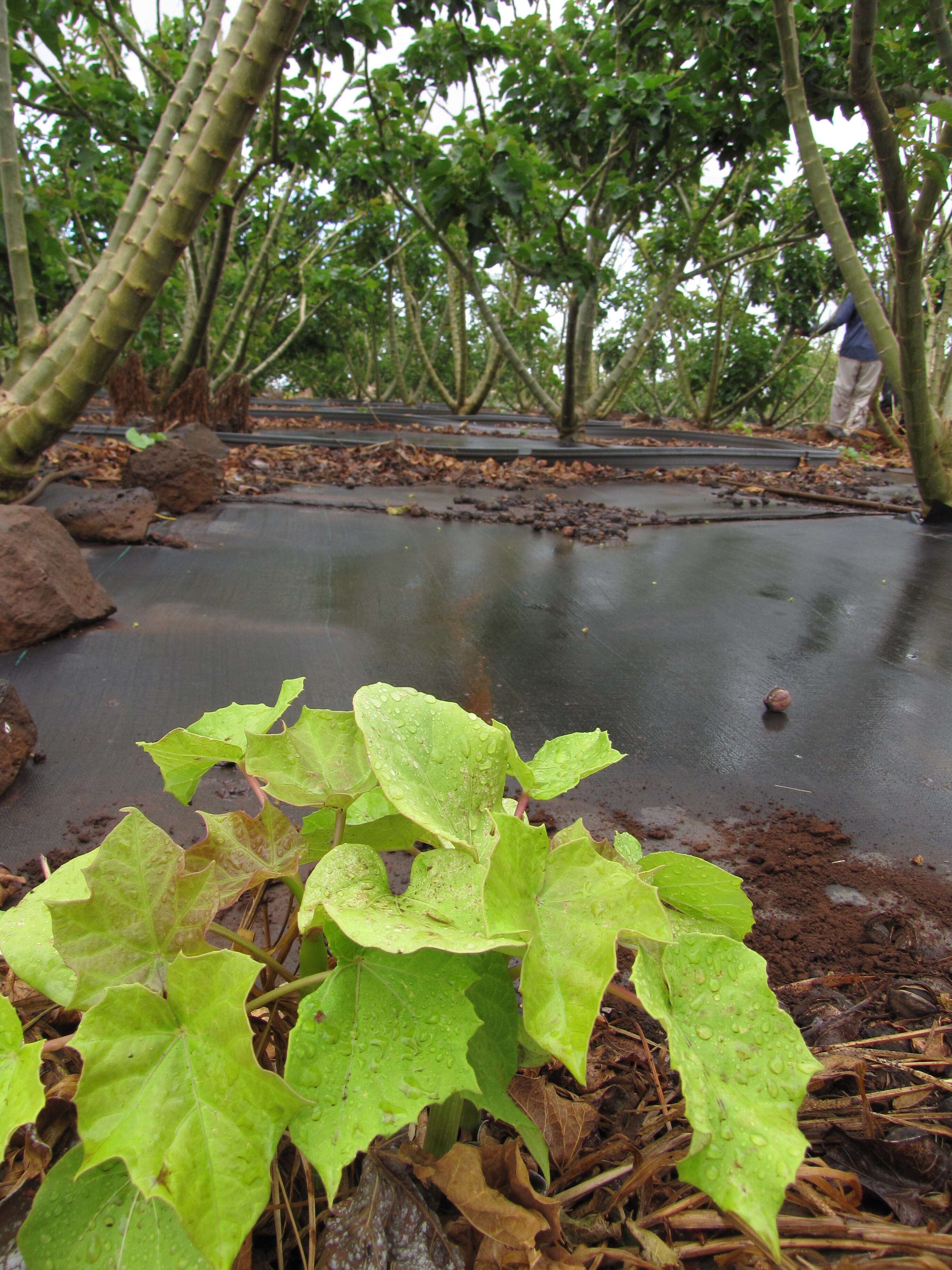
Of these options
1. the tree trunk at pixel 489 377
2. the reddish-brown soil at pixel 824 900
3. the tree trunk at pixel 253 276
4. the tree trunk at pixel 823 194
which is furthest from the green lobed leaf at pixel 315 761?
the tree trunk at pixel 489 377

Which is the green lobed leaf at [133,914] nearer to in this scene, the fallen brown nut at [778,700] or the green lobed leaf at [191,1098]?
the green lobed leaf at [191,1098]

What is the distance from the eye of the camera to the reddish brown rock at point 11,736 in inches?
48.8

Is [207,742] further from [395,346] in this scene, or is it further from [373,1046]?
[395,346]

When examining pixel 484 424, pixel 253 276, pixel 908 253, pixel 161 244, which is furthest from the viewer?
pixel 484 424

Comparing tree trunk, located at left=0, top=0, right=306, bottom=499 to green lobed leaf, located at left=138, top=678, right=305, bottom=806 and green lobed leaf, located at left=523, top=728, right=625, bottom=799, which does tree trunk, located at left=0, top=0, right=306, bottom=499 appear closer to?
green lobed leaf, located at left=138, top=678, right=305, bottom=806

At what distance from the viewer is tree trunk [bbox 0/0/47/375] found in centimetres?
246

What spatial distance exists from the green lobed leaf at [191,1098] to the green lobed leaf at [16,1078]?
42 mm

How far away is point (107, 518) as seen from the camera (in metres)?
2.62

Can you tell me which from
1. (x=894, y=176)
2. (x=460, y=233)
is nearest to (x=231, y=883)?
(x=894, y=176)

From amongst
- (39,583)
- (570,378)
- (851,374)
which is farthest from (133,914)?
(851,374)

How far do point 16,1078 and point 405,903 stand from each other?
28cm

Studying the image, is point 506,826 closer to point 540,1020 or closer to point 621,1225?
point 540,1020

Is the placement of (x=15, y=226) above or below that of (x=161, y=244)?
above

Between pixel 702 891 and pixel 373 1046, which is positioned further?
pixel 702 891
